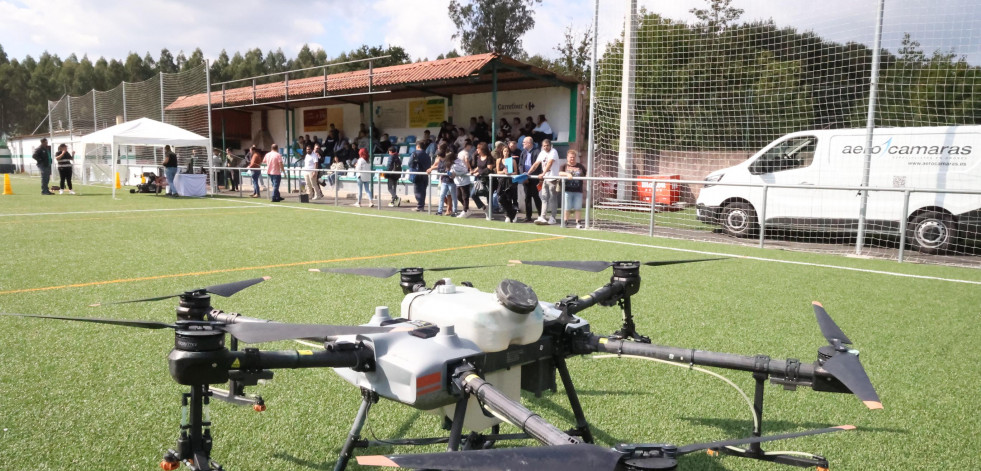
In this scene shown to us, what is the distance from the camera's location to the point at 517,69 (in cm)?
1723

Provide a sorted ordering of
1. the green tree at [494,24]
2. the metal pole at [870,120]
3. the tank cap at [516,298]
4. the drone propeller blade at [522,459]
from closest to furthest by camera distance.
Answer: the drone propeller blade at [522,459], the tank cap at [516,298], the metal pole at [870,120], the green tree at [494,24]

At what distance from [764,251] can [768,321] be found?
5128 millimetres

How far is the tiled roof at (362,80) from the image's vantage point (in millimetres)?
17469

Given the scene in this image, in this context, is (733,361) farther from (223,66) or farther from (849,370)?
(223,66)

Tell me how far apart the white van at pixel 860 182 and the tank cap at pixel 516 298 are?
9.38m

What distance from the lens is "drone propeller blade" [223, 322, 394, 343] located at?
169 cm

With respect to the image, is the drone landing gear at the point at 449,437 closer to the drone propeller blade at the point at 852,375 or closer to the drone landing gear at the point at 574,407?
the drone landing gear at the point at 574,407

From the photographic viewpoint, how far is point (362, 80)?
21312 mm

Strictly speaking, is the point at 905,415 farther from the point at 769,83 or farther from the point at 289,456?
the point at 769,83

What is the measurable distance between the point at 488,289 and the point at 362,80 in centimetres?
1685

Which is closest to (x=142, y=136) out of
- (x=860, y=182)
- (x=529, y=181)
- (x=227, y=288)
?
(x=529, y=181)

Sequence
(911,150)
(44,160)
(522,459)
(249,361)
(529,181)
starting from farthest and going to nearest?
1. (44,160)
2. (529,181)
3. (911,150)
4. (249,361)
5. (522,459)

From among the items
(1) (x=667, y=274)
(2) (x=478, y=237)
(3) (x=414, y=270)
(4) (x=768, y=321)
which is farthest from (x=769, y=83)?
(3) (x=414, y=270)

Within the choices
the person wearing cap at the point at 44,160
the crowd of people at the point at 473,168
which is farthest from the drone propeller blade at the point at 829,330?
the person wearing cap at the point at 44,160
